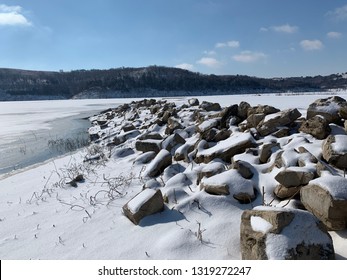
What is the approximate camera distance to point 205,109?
11102 millimetres

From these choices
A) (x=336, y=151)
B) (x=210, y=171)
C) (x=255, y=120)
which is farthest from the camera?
→ (x=255, y=120)

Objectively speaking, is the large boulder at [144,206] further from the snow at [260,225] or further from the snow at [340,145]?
the snow at [340,145]

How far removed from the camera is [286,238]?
2.60 metres

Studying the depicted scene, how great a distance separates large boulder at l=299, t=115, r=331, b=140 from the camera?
5.12 metres

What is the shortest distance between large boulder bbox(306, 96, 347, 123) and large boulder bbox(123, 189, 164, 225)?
3495mm

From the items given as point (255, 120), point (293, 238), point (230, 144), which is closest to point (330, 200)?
point (293, 238)

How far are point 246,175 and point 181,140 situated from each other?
3.19 m

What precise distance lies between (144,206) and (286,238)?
6.21ft

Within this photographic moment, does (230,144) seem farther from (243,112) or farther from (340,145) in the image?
(243,112)

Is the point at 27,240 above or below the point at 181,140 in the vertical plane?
below

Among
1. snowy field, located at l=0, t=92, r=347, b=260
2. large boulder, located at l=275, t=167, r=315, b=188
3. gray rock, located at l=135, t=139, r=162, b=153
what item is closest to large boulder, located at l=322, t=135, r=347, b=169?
large boulder, located at l=275, t=167, r=315, b=188

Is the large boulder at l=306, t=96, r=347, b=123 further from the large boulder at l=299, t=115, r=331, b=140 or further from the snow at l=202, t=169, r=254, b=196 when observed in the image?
the snow at l=202, t=169, r=254, b=196
